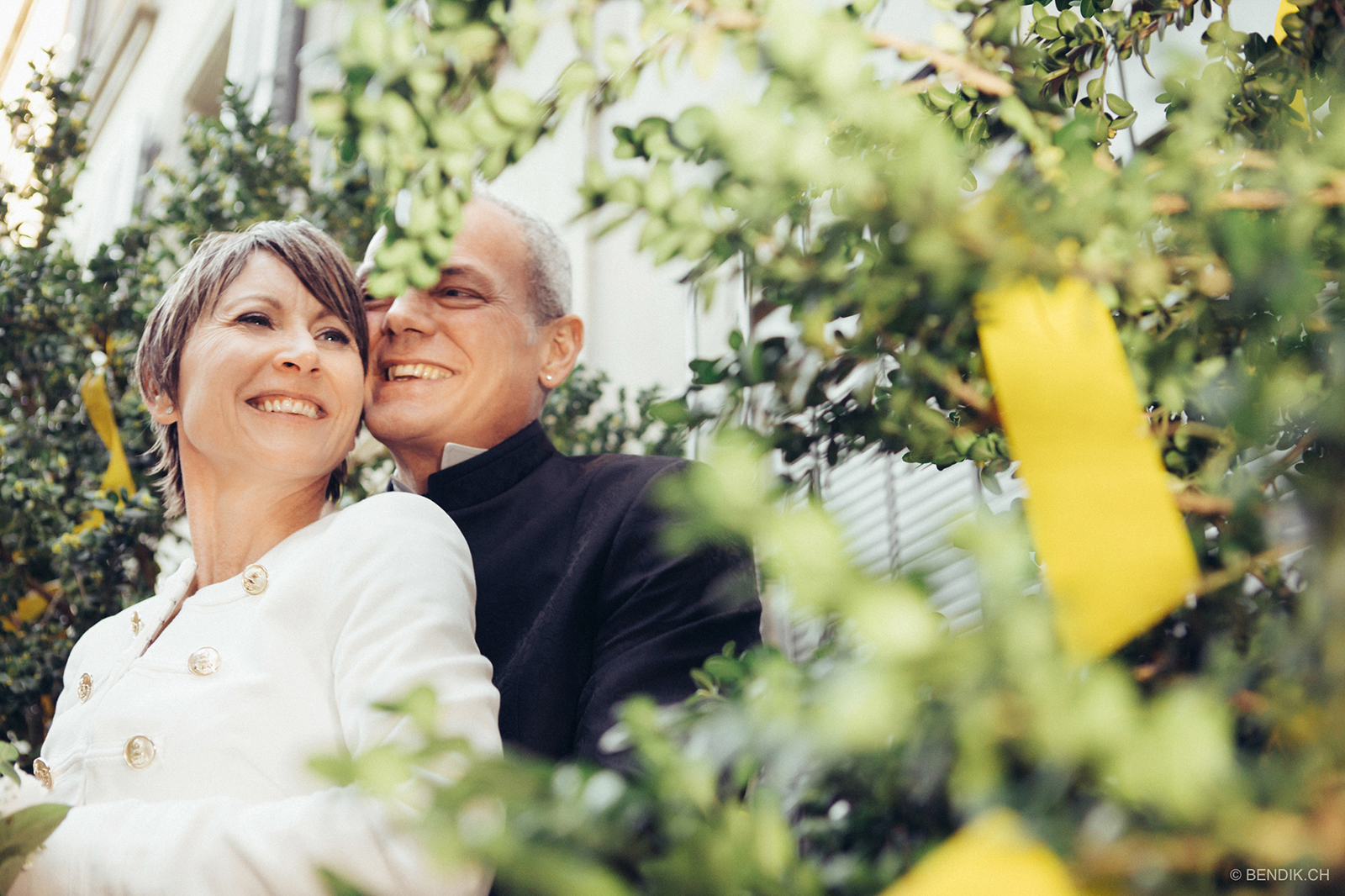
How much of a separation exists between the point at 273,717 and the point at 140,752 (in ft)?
0.41

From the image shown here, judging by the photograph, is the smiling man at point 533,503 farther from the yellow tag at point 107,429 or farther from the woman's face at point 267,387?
the yellow tag at point 107,429

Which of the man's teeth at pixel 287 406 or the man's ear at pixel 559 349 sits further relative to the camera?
the man's ear at pixel 559 349

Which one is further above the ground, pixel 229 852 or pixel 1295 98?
pixel 1295 98

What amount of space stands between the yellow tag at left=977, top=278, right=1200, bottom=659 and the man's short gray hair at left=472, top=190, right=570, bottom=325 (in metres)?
1.45

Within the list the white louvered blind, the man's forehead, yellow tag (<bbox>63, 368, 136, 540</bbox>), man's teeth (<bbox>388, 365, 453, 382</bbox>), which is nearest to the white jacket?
man's teeth (<bbox>388, 365, 453, 382</bbox>)

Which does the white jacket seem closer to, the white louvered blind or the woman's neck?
the woman's neck

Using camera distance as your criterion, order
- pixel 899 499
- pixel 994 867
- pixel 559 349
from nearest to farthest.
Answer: pixel 994 867
pixel 559 349
pixel 899 499

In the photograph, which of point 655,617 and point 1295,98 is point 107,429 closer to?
point 655,617

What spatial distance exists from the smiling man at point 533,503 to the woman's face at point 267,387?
268mm

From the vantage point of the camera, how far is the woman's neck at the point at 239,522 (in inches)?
50.4

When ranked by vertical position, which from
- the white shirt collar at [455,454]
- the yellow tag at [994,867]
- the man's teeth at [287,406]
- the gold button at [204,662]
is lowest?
the white shirt collar at [455,454]

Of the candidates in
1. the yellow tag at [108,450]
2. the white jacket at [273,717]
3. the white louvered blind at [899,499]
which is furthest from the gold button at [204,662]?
the white louvered blind at [899,499]

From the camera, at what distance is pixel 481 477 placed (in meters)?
1.67

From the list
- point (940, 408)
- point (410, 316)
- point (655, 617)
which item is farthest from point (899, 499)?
point (940, 408)
